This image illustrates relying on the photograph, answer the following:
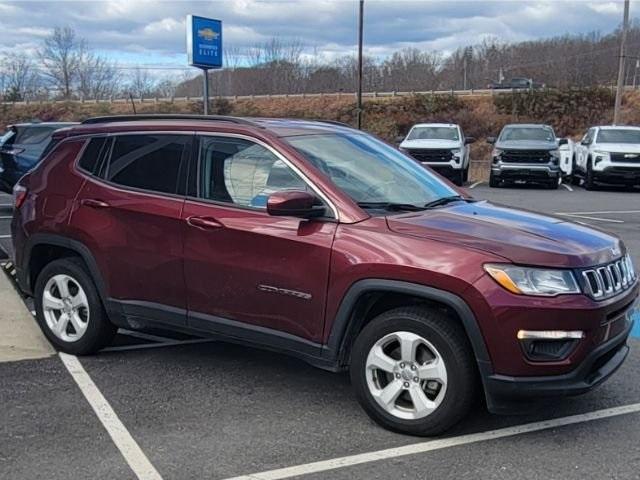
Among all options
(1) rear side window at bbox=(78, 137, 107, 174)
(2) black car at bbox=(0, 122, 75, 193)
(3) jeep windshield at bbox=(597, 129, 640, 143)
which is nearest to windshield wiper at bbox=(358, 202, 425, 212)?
(1) rear side window at bbox=(78, 137, 107, 174)

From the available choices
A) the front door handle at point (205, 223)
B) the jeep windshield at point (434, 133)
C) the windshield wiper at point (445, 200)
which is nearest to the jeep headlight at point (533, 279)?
the windshield wiper at point (445, 200)

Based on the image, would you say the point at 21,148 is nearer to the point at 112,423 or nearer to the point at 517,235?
the point at 112,423

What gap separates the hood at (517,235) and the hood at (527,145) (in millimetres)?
16672

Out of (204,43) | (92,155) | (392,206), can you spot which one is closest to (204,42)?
(204,43)

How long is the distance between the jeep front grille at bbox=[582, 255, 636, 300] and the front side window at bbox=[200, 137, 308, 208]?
1.68m

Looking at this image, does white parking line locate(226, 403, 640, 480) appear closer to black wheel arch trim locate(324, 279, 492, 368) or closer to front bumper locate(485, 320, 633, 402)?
front bumper locate(485, 320, 633, 402)

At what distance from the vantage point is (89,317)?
5105mm

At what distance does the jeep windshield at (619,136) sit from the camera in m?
20.5

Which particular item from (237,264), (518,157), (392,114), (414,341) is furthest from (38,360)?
(392,114)

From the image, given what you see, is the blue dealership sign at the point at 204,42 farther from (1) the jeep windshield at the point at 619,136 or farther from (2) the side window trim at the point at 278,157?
(2) the side window trim at the point at 278,157

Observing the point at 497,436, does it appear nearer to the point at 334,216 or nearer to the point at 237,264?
the point at 334,216

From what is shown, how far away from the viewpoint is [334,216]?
404 centimetres

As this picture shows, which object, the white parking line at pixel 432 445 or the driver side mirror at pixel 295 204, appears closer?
the white parking line at pixel 432 445

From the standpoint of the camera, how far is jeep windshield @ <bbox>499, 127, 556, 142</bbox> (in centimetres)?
2103
